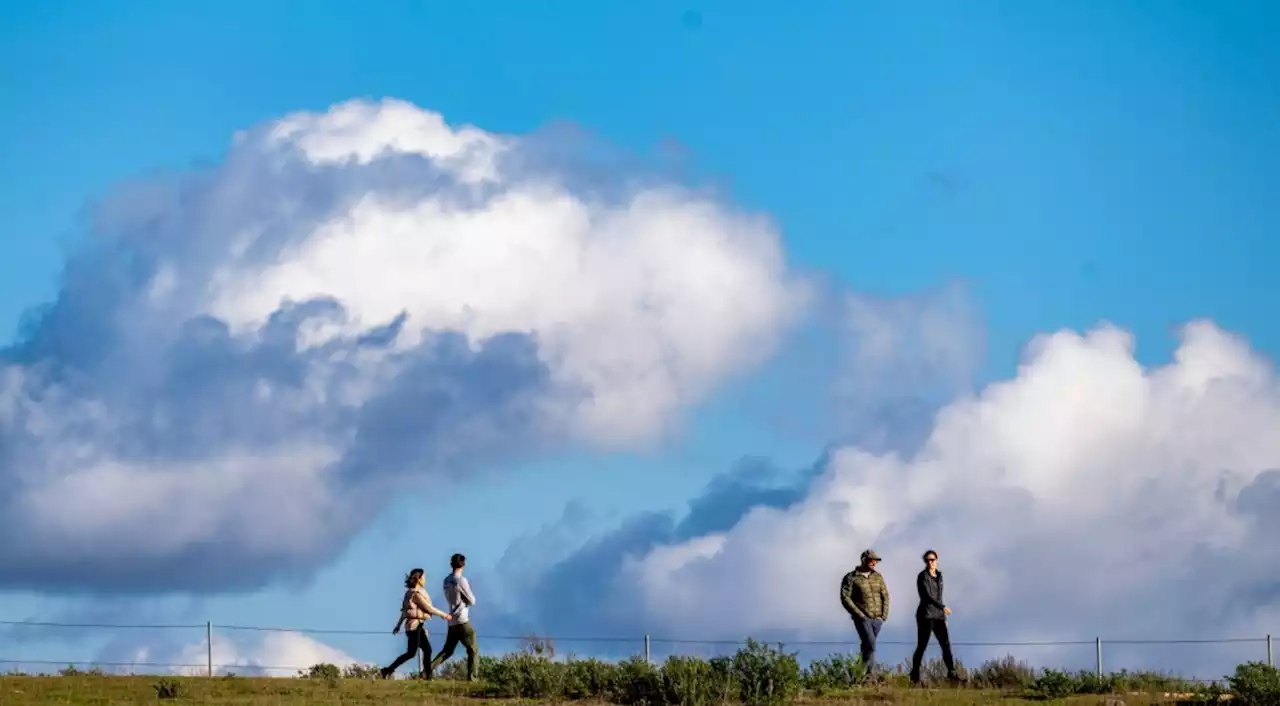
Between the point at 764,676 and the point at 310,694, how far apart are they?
6.70 metres

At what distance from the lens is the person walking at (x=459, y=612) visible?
31859 millimetres

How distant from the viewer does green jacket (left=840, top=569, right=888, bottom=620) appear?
31641 mm

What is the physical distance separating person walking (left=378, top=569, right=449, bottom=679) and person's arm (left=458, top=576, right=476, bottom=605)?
1.54 ft

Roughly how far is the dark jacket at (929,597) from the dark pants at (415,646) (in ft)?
25.8

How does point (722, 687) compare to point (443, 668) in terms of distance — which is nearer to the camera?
point (722, 687)

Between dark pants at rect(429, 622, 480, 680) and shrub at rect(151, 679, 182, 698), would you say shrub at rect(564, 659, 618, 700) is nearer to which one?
dark pants at rect(429, 622, 480, 680)

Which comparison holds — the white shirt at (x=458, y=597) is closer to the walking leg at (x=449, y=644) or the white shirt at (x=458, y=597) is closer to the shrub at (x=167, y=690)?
the walking leg at (x=449, y=644)

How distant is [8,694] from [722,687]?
10.7 m

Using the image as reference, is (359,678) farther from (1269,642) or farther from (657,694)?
(1269,642)

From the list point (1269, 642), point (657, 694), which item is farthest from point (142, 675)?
point (1269, 642)

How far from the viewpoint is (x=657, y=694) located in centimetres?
2947

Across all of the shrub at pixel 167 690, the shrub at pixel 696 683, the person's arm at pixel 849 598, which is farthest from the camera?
the person's arm at pixel 849 598

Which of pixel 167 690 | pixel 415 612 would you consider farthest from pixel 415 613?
pixel 167 690

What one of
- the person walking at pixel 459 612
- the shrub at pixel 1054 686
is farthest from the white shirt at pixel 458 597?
the shrub at pixel 1054 686
